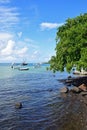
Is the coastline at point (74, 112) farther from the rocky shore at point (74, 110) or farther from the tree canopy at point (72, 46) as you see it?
the tree canopy at point (72, 46)

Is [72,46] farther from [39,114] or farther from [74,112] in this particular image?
[39,114]

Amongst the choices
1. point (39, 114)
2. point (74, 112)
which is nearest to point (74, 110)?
point (74, 112)

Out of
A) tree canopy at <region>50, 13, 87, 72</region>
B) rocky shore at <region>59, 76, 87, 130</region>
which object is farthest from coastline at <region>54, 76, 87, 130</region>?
tree canopy at <region>50, 13, 87, 72</region>

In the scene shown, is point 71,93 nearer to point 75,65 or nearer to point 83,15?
point 75,65

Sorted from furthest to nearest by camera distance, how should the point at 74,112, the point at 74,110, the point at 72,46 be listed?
the point at 72,46, the point at 74,110, the point at 74,112

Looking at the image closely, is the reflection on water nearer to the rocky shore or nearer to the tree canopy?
the rocky shore

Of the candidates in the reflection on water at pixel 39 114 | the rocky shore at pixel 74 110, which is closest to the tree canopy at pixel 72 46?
the rocky shore at pixel 74 110

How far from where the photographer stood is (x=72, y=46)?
54.1 metres

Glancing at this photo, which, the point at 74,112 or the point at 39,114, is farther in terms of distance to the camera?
the point at 74,112

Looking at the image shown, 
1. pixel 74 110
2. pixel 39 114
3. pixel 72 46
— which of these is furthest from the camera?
pixel 72 46

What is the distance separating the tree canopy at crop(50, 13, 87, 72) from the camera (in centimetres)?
5255

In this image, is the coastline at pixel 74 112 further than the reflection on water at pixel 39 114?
No

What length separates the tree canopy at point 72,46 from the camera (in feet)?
172

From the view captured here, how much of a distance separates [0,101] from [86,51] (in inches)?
716
